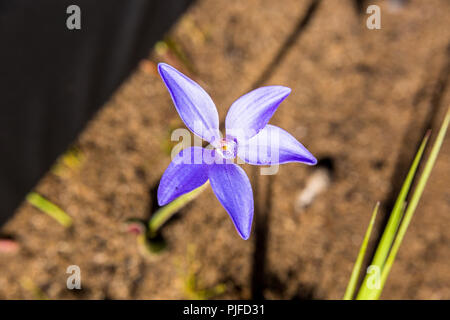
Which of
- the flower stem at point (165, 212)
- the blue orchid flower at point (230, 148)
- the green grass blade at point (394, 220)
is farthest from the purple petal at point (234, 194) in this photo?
the green grass blade at point (394, 220)

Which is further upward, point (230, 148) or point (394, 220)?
point (230, 148)

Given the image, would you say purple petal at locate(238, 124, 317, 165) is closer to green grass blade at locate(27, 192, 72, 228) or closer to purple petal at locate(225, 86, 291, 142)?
purple petal at locate(225, 86, 291, 142)

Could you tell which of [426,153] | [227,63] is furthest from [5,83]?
[426,153]

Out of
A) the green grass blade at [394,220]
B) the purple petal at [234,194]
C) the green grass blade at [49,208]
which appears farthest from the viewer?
the green grass blade at [49,208]

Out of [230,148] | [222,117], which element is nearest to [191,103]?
[230,148]

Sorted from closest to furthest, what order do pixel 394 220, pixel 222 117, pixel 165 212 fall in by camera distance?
1. pixel 394 220
2. pixel 165 212
3. pixel 222 117

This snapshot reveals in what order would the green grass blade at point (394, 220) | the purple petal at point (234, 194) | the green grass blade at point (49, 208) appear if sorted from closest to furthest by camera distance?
the purple petal at point (234, 194)
the green grass blade at point (394, 220)
the green grass blade at point (49, 208)

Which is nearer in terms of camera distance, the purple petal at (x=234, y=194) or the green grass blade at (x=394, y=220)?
the purple petal at (x=234, y=194)

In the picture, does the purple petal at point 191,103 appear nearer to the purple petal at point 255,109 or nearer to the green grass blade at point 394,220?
the purple petal at point 255,109

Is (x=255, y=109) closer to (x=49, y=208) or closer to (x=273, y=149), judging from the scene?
(x=273, y=149)
